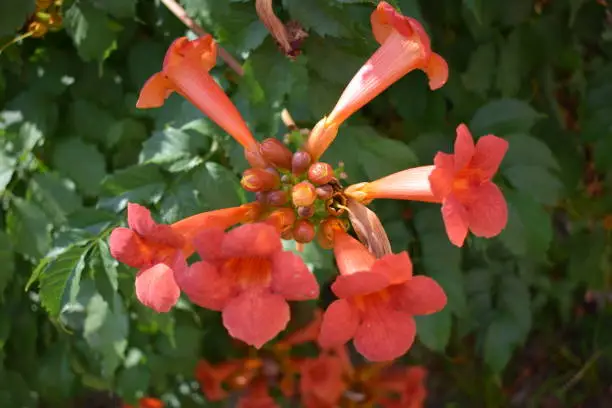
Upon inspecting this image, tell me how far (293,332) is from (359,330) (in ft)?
6.67

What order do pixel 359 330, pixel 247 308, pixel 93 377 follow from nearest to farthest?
1. pixel 247 308
2. pixel 359 330
3. pixel 93 377

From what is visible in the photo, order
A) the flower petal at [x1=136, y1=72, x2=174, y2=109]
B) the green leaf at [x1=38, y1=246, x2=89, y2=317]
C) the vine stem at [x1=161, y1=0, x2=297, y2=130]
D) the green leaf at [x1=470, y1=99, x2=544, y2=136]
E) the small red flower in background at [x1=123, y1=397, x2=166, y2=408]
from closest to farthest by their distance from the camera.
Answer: the flower petal at [x1=136, y1=72, x2=174, y2=109]
the green leaf at [x1=38, y1=246, x2=89, y2=317]
the vine stem at [x1=161, y1=0, x2=297, y2=130]
the green leaf at [x1=470, y1=99, x2=544, y2=136]
the small red flower in background at [x1=123, y1=397, x2=166, y2=408]

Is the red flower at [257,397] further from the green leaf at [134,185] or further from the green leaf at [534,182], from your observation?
the green leaf at [534,182]

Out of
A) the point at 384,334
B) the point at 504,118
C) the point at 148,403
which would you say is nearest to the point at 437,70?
the point at 384,334

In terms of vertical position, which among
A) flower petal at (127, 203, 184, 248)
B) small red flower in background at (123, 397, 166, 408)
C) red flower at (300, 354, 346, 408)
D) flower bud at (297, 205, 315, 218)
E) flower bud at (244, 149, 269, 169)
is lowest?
red flower at (300, 354, 346, 408)

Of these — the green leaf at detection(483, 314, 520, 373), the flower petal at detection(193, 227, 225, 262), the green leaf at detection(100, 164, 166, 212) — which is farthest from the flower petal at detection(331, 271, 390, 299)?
the green leaf at detection(483, 314, 520, 373)

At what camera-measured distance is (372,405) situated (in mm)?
3426

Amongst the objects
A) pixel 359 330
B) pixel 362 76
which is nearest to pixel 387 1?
pixel 362 76

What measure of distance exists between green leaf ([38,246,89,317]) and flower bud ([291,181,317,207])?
59 centimetres

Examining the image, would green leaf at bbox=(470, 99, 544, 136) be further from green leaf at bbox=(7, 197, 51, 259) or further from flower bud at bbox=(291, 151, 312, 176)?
green leaf at bbox=(7, 197, 51, 259)

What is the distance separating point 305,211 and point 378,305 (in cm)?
25

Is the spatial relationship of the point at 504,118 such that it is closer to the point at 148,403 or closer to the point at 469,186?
the point at 469,186

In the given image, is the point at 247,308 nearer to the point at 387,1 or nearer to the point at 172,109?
the point at 387,1

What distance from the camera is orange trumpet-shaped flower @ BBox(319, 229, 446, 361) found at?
1.15 metres
